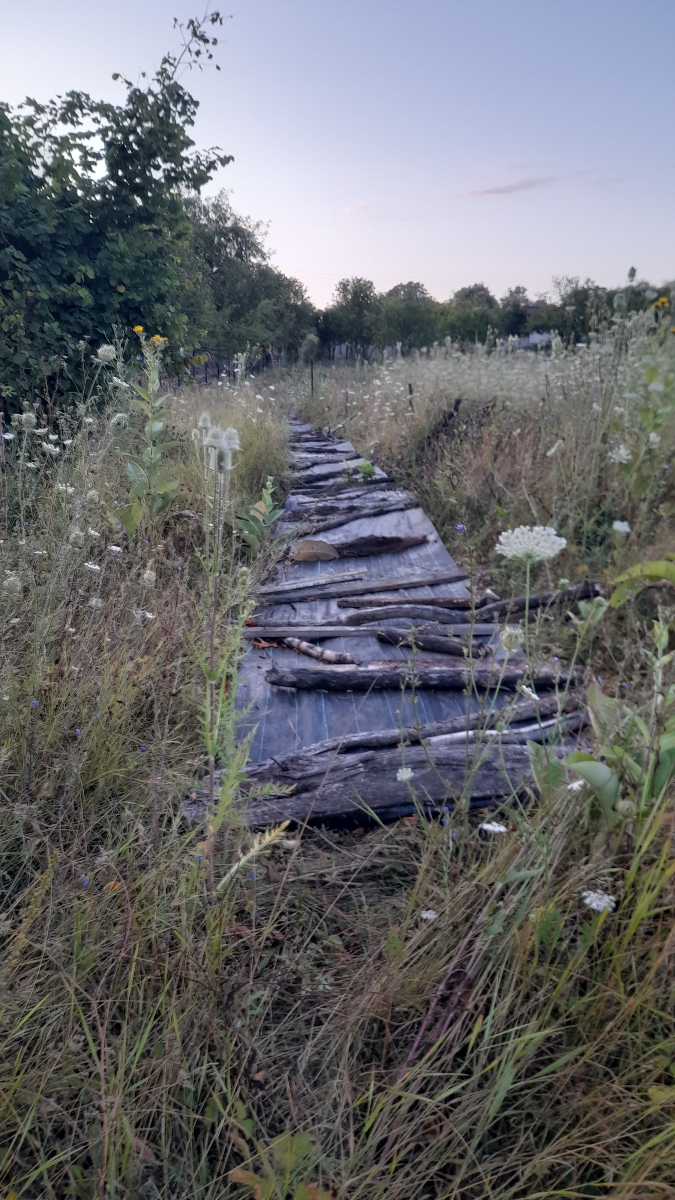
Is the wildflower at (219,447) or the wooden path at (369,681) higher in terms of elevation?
the wildflower at (219,447)

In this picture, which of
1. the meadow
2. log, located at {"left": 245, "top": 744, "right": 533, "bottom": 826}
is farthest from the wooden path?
the meadow

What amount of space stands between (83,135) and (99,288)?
120cm

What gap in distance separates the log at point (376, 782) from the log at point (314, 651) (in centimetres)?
95

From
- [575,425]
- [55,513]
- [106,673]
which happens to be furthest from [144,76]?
[106,673]

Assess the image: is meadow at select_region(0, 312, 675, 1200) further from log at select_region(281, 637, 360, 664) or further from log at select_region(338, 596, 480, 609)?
log at select_region(338, 596, 480, 609)

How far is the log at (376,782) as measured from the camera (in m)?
2.28

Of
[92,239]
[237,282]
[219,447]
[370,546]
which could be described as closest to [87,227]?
[92,239]

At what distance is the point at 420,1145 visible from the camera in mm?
1272

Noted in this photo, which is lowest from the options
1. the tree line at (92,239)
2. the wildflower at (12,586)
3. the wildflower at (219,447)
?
the wildflower at (12,586)

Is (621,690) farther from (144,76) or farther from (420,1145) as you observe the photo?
(144,76)

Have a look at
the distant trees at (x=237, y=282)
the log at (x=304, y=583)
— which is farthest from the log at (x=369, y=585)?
the distant trees at (x=237, y=282)

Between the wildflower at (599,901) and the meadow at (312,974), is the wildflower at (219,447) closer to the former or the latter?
the meadow at (312,974)

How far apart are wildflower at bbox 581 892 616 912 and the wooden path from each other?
1.12 ft

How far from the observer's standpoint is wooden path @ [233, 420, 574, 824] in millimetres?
2350
